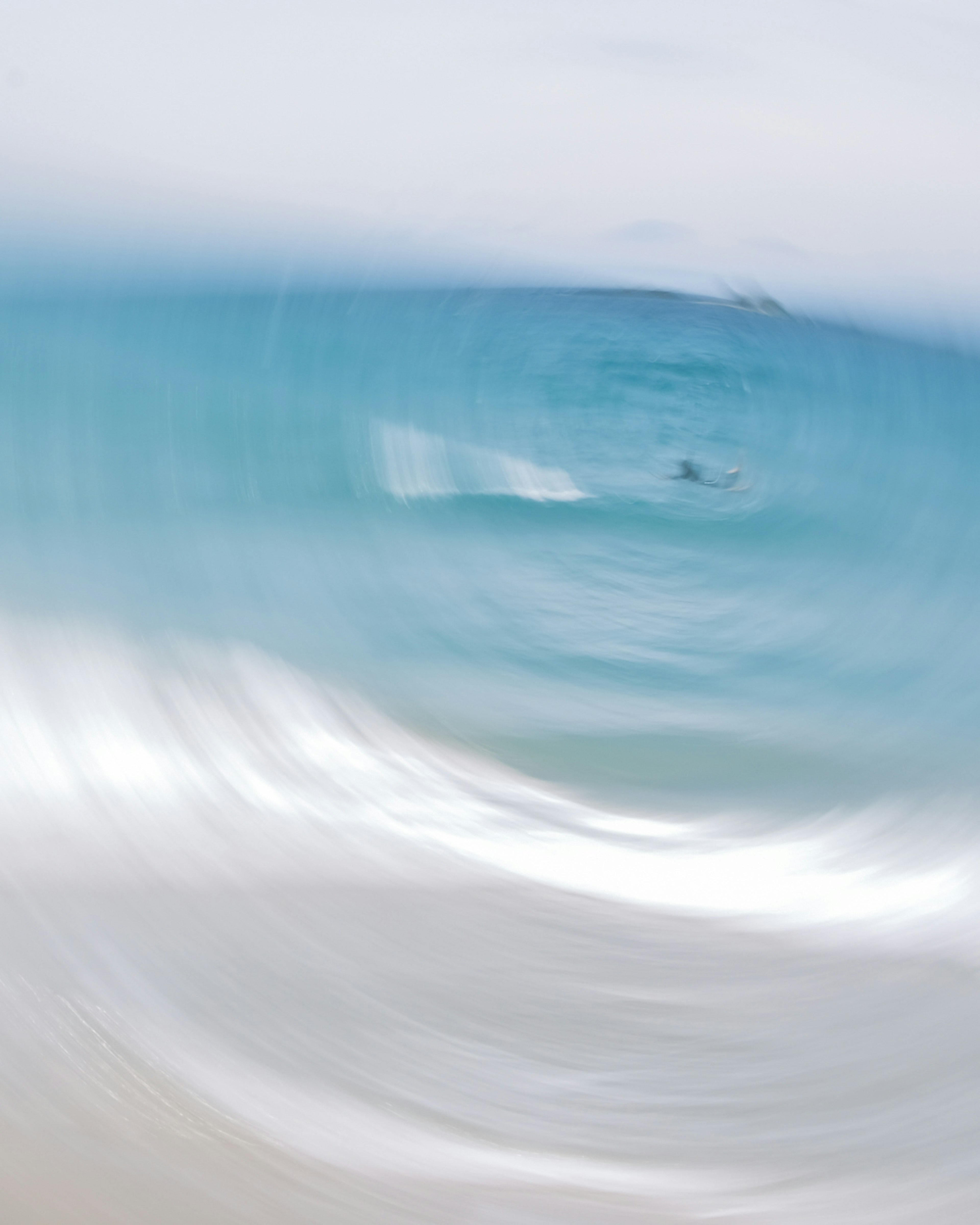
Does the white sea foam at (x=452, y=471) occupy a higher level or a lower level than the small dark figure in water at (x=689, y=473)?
lower

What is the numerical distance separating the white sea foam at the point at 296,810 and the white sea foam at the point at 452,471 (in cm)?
12

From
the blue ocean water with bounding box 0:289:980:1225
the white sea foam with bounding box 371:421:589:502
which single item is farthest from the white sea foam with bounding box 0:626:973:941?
the white sea foam with bounding box 371:421:589:502

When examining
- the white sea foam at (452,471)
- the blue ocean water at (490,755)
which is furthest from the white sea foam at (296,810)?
the white sea foam at (452,471)

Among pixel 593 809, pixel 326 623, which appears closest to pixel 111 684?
pixel 326 623

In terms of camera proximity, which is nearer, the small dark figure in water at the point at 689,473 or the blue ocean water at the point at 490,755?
the blue ocean water at the point at 490,755

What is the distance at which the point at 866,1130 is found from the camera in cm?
34

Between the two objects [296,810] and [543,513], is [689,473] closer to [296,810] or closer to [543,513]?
[543,513]

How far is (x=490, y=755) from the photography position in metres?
0.43

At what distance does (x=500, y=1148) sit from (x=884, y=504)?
1.15 ft

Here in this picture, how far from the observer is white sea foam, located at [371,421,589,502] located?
50 cm

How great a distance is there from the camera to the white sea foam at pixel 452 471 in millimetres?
499

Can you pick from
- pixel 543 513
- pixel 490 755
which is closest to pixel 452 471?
pixel 543 513

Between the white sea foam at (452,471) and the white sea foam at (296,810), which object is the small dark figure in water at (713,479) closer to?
the white sea foam at (452,471)

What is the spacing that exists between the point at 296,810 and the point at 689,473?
0.25m
